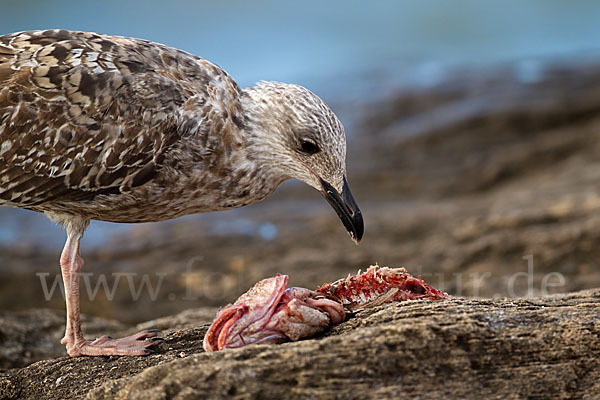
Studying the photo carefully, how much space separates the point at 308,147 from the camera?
4383mm

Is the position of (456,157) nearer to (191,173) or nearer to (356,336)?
(191,173)

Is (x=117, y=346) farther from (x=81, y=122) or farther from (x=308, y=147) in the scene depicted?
(x=308, y=147)

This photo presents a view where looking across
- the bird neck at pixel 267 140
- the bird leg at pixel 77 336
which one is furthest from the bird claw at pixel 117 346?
the bird neck at pixel 267 140

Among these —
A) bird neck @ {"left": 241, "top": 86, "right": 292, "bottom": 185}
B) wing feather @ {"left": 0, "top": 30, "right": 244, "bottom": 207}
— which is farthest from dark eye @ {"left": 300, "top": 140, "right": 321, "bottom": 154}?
wing feather @ {"left": 0, "top": 30, "right": 244, "bottom": 207}

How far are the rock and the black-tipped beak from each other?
1.08 meters

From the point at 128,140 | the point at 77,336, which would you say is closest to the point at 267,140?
the point at 128,140

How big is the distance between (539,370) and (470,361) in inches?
11.6

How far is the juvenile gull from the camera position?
4.24 metres

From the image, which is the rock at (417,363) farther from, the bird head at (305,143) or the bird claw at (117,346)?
the bird head at (305,143)

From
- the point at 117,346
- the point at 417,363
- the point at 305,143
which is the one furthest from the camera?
the point at 305,143

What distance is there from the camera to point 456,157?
1122 centimetres

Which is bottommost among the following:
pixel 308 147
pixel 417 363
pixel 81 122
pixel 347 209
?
pixel 417 363

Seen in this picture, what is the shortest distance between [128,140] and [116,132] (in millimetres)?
87

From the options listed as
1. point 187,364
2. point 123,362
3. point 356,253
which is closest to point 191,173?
point 123,362
